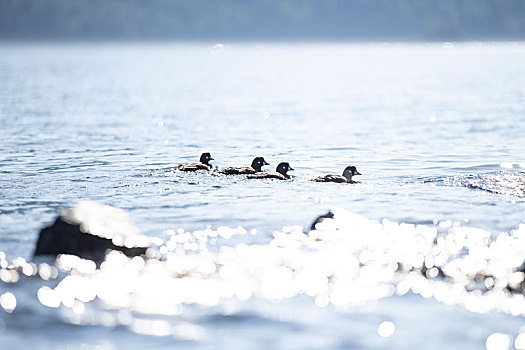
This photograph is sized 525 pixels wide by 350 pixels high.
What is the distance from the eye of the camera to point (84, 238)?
1712 centimetres

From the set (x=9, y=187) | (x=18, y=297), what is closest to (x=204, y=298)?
(x=18, y=297)

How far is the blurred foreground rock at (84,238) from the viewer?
55.9ft

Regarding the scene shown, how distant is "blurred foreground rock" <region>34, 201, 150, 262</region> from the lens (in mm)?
17047

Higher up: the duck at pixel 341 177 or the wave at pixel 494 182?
the duck at pixel 341 177

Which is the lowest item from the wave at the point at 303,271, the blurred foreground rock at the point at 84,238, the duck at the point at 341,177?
the wave at the point at 303,271

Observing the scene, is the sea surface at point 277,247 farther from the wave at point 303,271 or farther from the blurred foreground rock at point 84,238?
the blurred foreground rock at point 84,238

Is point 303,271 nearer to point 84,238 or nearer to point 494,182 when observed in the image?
point 84,238

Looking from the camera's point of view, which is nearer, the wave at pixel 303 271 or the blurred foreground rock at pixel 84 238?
the wave at pixel 303 271

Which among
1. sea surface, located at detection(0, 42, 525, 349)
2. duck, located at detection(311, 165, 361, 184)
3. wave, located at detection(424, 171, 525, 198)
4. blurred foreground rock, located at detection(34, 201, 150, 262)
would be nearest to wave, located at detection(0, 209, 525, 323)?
sea surface, located at detection(0, 42, 525, 349)

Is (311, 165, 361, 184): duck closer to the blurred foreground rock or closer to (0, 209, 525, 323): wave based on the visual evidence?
(0, 209, 525, 323): wave

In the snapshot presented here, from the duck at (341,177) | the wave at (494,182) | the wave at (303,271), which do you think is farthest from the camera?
the duck at (341,177)

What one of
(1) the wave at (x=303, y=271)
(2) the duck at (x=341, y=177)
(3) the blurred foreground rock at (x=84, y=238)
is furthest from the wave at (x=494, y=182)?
(3) the blurred foreground rock at (x=84, y=238)

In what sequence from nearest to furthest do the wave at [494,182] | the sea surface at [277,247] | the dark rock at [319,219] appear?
the sea surface at [277,247], the dark rock at [319,219], the wave at [494,182]

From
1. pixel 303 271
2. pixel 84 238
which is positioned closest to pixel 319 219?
pixel 303 271
